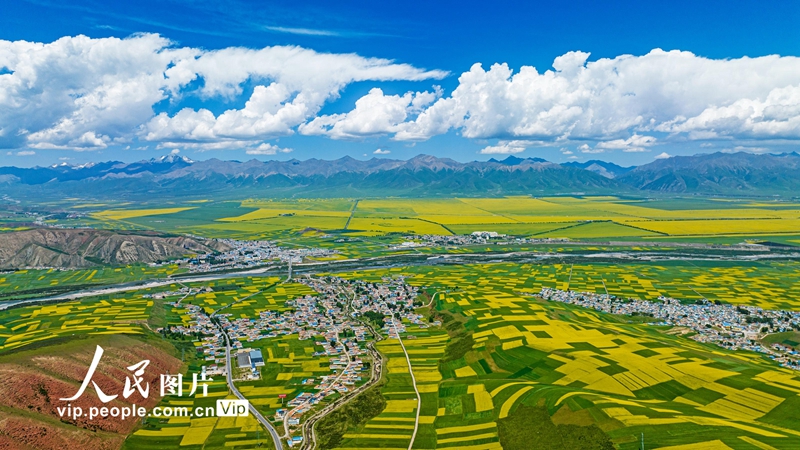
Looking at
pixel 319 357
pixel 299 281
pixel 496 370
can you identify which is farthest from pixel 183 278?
pixel 496 370

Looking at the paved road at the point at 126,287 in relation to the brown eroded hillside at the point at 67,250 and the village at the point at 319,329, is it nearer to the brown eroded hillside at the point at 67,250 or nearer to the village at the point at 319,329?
the village at the point at 319,329

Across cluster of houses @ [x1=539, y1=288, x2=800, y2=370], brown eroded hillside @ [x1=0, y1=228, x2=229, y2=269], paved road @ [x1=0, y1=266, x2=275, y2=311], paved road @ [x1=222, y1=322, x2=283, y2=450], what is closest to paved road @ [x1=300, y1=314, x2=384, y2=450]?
paved road @ [x1=222, y1=322, x2=283, y2=450]

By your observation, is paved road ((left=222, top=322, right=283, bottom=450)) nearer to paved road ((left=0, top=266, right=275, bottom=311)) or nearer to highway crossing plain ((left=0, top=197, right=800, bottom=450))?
highway crossing plain ((left=0, top=197, right=800, bottom=450))

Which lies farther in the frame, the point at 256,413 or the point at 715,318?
the point at 715,318

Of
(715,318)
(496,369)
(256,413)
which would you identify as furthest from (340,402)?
(715,318)

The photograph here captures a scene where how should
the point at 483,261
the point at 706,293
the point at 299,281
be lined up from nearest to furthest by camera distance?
the point at 706,293 → the point at 299,281 → the point at 483,261

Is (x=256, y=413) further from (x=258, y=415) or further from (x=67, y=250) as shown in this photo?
(x=67, y=250)

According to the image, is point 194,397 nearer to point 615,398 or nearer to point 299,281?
point 615,398
